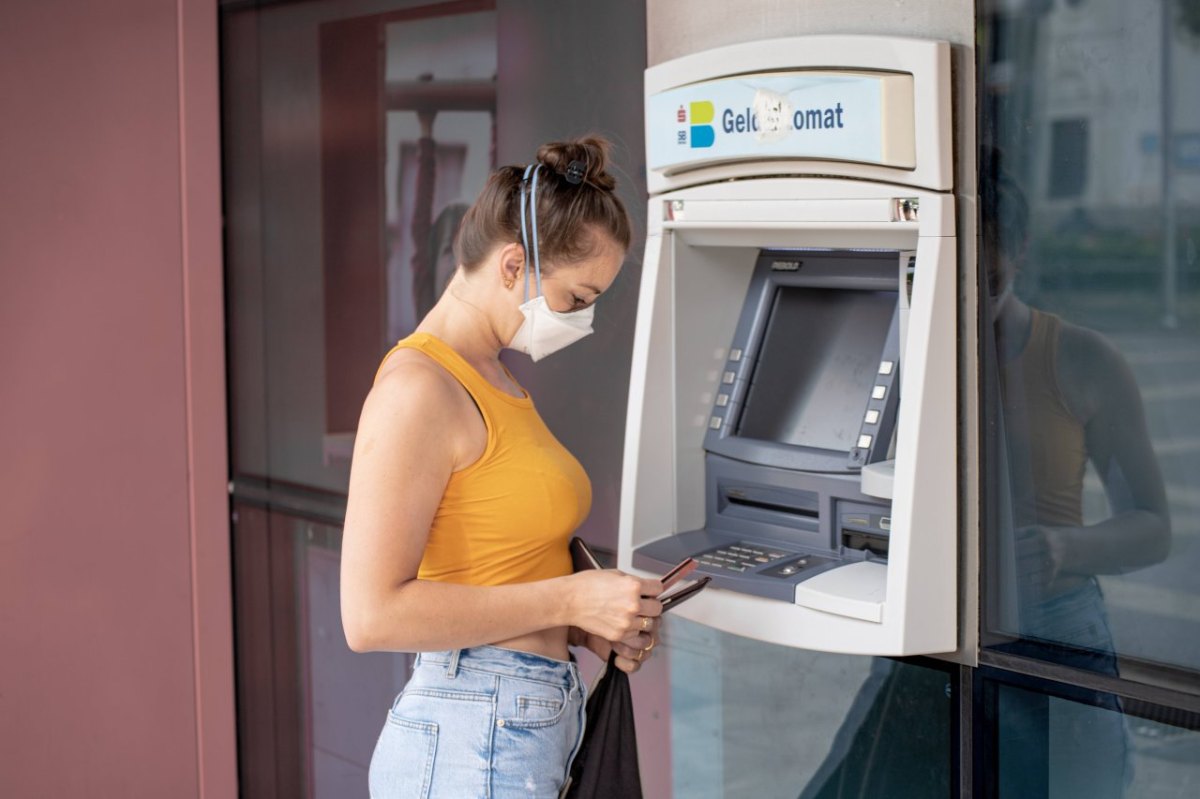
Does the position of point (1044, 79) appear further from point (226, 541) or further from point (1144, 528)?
point (226, 541)

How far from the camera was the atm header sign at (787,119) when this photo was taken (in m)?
2.05

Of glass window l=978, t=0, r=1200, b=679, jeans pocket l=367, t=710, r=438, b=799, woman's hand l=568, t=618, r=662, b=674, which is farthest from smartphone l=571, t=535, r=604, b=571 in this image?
glass window l=978, t=0, r=1200, b=679

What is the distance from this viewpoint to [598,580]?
1.92 metres

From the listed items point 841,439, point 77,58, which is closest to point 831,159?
point 841,439

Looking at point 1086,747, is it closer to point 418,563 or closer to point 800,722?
point 800,722

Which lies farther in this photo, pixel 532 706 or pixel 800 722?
pixel 800 722

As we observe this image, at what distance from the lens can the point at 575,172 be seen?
2.02 meters

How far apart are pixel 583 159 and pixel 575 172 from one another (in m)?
0.04

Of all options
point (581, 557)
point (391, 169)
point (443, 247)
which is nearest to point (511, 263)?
point (581, 557)

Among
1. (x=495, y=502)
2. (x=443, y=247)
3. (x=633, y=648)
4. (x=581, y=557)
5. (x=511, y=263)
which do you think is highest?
(x=443, y=247)

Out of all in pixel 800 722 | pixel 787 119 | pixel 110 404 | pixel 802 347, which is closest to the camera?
pixel 787 119

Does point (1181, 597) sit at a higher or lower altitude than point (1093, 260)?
lower

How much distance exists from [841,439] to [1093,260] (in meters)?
0.52

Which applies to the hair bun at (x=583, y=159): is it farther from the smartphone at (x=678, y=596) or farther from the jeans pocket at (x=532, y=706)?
the jeans pocket at (x=532, y=706)
